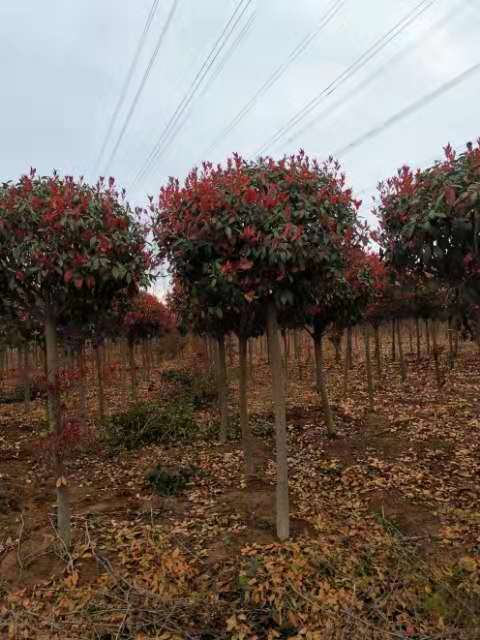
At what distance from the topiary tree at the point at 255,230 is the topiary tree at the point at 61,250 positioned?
16.2 inches

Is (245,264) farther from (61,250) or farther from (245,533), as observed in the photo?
(245,533)

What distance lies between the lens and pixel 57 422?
14.1 ft

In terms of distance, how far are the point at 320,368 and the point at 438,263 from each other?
16.0ft

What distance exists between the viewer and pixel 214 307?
430 cm

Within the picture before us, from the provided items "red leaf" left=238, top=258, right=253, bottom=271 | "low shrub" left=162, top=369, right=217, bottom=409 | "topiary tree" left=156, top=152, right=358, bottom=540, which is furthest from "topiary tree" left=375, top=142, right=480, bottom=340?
"low shrub" left=162, top=369, right=217, bottom=409

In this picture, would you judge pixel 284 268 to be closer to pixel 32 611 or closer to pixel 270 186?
pixel 270 186

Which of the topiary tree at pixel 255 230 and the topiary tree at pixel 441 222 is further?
the topiary tree at pixel 255 230

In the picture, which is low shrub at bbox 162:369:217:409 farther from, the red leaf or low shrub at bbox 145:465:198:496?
the red leaf

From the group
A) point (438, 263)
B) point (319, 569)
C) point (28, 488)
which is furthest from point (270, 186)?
point (28, 488)

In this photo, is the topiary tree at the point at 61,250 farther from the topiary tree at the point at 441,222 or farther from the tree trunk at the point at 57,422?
the topiary tree at the point at 441,222

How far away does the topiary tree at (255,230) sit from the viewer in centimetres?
386

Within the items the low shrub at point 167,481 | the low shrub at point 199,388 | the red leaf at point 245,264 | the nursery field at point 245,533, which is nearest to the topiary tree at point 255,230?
the red leaf at point 245,264

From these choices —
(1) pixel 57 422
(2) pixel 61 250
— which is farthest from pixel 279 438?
(2) pixel 61 250

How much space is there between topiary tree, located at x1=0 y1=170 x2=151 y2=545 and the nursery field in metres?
0.88
